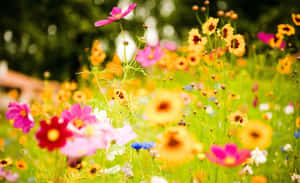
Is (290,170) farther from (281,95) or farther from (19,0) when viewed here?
(19,0)

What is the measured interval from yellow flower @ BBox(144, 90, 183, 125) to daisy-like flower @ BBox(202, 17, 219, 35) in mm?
568

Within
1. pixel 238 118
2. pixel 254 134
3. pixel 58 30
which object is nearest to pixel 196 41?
pixel 238 118

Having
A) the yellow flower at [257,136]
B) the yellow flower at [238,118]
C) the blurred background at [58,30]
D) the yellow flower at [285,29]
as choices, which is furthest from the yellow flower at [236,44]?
the blurred background at [58,30]

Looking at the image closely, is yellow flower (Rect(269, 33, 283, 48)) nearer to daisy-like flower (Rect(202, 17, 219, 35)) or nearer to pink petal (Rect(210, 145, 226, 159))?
daisy-like flower (Rect(202, 17, 219, 35))

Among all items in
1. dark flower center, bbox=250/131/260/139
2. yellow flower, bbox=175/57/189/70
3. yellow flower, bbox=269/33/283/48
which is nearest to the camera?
dark flower center, bbox=250/131/260/139

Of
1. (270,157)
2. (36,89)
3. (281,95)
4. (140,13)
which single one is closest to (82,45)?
(36,89)

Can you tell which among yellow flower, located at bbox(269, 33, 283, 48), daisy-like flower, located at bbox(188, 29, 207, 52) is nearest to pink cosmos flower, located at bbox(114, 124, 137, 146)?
daisy-like flower, located at bbox(188, 29, 207, 52)

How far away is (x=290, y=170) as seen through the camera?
1194 mm

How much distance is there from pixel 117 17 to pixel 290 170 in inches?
41.7

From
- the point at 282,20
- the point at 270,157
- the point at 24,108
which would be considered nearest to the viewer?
the point at 24,108

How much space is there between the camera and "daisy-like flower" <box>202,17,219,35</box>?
107 cm

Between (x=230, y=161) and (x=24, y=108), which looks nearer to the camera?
(x=230, y=161)

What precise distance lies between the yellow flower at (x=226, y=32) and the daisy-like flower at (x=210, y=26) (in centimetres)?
3

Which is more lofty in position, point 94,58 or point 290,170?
point 94,58
